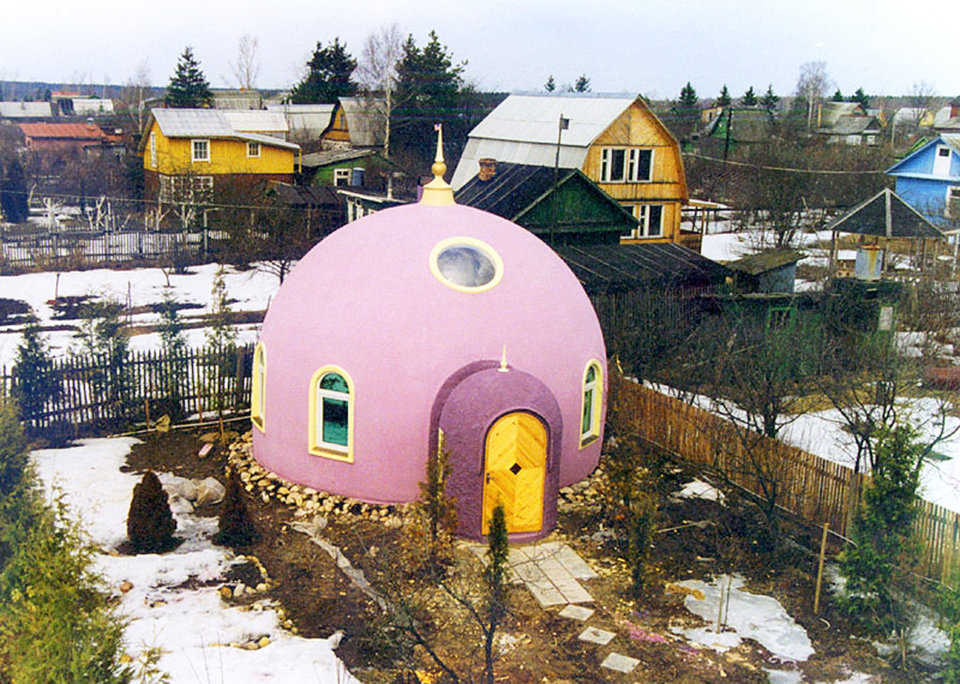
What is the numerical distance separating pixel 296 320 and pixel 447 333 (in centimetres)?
276

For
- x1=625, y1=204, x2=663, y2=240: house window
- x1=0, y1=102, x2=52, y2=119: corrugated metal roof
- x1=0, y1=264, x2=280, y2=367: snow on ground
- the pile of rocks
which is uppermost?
x1=0, y1=102, x2=52, y2=119: corrugated metal roof

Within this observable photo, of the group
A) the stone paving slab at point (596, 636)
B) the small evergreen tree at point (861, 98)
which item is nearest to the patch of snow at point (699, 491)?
the stone paving slab at point (596, 636)

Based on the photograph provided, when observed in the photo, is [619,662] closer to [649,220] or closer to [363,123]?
[649,220]

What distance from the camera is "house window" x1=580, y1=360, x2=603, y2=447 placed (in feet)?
53.2

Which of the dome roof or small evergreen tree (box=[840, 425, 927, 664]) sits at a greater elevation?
the dome roof

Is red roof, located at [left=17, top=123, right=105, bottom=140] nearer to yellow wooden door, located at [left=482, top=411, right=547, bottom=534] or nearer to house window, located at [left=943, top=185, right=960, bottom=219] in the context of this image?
house window, located at [left=943, top=185, right=960, bottom=219]

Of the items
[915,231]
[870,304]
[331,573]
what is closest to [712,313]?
[870,304]

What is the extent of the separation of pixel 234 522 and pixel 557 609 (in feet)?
16.6

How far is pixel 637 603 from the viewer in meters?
12.4

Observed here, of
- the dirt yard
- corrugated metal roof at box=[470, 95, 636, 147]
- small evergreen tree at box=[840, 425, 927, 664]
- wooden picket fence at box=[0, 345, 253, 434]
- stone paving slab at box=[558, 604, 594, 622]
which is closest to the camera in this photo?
the dirt yard

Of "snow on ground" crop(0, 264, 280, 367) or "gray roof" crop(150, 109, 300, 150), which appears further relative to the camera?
"gray roof" crop(150, 109, 300, 150)

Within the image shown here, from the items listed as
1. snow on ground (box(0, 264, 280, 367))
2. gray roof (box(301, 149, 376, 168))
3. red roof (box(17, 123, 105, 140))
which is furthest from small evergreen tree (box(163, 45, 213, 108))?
snow on ground (box(0, 264, 280, 367))

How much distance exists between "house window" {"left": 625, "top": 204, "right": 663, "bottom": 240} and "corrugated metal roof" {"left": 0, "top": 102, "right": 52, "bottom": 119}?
2568 inches

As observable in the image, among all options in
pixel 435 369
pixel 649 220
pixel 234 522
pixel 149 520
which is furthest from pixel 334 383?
pixel 649 220
